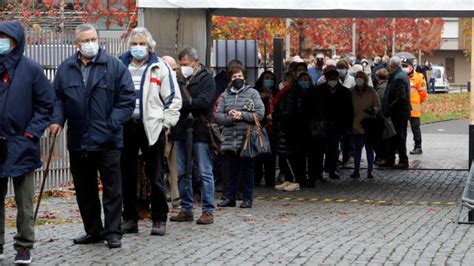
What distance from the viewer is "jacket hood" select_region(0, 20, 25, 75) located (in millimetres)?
9195

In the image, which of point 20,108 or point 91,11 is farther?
point 91,11

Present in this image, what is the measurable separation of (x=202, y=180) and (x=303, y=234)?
145 centimetres

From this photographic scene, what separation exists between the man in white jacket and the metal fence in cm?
353

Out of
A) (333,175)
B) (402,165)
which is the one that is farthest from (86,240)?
(402,165)

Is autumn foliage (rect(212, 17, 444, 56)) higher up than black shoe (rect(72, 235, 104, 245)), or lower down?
higher up

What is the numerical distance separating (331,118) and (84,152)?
7.58 m

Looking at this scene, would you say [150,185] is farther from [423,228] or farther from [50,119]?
[423,228]

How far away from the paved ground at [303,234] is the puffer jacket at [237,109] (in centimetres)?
83

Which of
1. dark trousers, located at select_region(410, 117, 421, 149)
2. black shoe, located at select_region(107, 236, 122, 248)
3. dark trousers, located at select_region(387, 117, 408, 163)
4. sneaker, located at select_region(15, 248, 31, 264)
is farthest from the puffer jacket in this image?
dark trousers, located at select_region(410, 117, 421, 149)

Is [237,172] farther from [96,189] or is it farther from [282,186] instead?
[96,189]

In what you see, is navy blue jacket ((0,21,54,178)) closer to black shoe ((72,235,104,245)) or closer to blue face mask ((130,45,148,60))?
black shoe ((72,235,104,245))

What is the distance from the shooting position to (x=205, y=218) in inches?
468

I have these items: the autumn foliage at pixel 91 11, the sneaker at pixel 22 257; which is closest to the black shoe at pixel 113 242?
the sneaker at pixel 22 257

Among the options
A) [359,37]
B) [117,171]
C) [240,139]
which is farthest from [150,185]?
[359,37]
